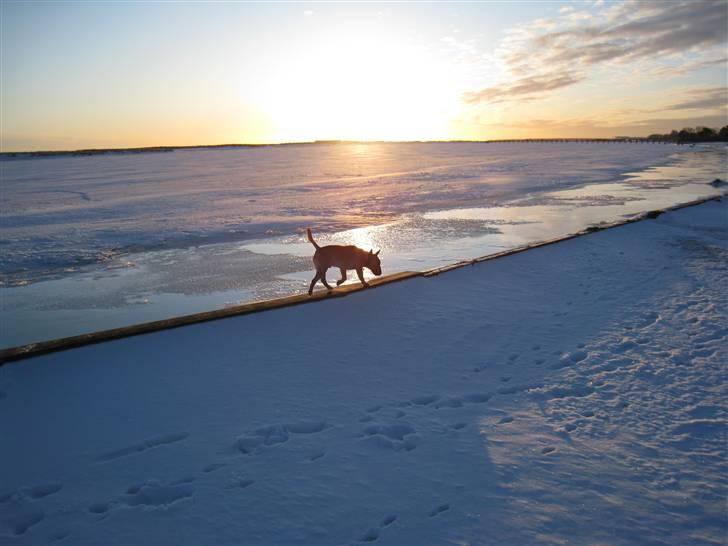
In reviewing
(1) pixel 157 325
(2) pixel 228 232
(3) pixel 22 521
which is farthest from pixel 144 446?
(2) pixel 228 232

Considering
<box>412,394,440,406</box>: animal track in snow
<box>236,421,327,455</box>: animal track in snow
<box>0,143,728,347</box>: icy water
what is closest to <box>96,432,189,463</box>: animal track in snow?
<box>236,421,327,455</box>: animal track in snow

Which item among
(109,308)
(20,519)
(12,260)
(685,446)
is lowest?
(685,446)

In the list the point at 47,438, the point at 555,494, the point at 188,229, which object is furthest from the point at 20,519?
the point at 188,229

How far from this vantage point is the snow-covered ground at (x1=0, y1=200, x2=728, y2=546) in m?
3.47

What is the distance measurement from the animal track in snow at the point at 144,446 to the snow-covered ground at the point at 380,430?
0.02 meters

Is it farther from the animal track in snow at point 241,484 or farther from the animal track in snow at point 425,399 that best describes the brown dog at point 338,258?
the animal track in snow at point 241,484

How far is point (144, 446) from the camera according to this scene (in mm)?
4320

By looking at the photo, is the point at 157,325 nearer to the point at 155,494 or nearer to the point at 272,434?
the point at 272,434

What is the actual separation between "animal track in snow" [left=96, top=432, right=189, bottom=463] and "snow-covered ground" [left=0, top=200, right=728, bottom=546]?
0.06 ft

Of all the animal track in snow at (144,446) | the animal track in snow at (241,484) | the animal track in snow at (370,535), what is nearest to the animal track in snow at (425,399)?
the animal track in snow at (370,535)

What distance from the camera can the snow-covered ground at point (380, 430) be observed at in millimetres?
3475

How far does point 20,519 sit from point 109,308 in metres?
5.94

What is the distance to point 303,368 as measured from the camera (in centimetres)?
579

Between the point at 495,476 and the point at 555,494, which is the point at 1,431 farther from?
the point at 555,494
